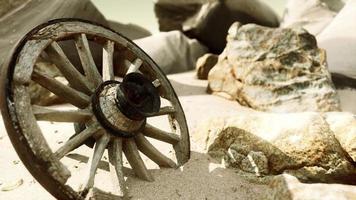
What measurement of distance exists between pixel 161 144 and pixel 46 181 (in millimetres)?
1634

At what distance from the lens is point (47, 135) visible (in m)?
3.73

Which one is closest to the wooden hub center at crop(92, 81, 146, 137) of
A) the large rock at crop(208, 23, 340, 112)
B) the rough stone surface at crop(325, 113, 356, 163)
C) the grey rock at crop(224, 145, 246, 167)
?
the grey rock at crop(224, 145, 246, 167)

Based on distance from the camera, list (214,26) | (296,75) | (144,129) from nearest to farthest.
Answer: (144,129)
(296,75)
(214,26)

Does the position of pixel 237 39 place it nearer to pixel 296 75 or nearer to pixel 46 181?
pixel 296 75

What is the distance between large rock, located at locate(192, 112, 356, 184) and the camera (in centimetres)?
276

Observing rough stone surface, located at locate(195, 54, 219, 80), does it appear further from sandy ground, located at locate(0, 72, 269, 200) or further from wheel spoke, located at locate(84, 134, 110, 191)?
wheel spoke, located at locate(84, 134, 110, 191)

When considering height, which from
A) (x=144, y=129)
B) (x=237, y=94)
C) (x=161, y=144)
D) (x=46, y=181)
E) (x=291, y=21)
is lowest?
(x=291, y=21)

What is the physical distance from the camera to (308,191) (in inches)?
85.0

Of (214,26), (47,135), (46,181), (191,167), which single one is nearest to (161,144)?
(191,167)

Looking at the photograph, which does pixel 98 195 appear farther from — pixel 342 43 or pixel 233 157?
pixel 342 43

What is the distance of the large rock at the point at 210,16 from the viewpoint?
9.73m

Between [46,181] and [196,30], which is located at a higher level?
[46,181]

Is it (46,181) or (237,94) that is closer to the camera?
(46,181)

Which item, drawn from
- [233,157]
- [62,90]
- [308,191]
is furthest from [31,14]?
[308,191]
